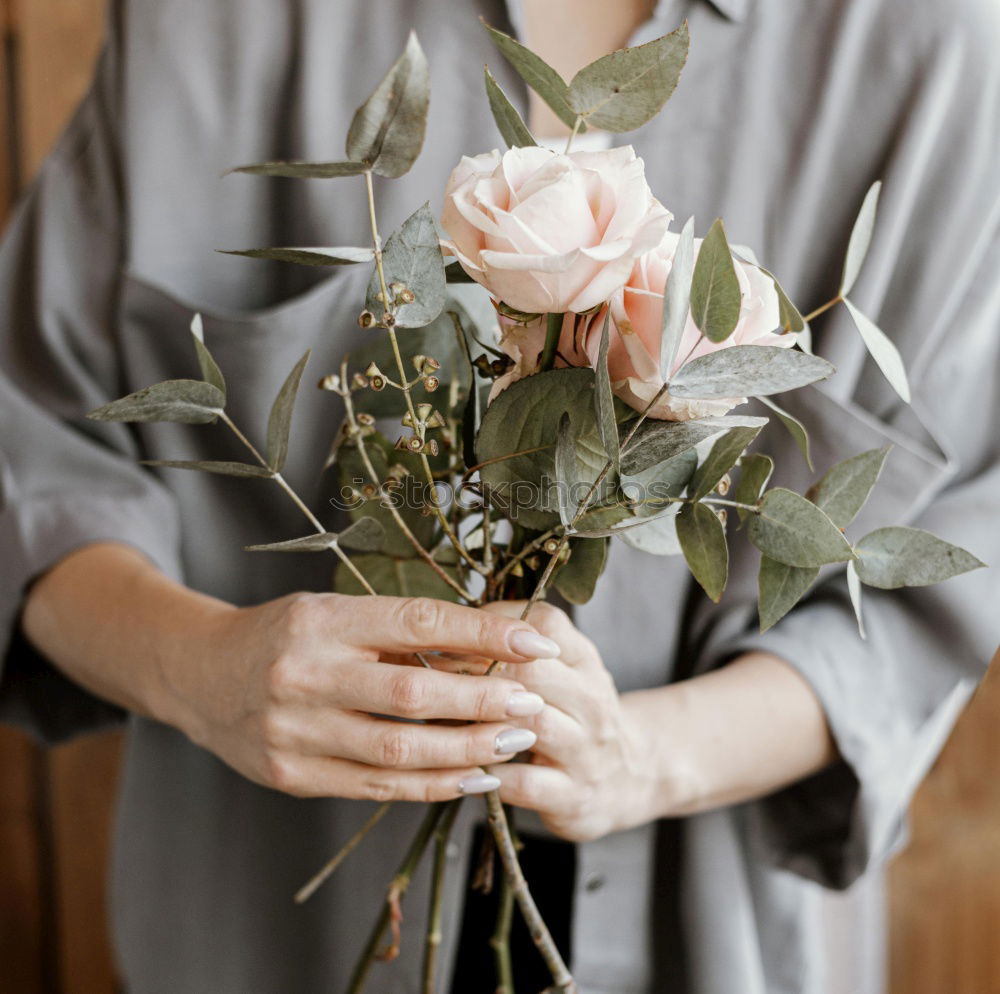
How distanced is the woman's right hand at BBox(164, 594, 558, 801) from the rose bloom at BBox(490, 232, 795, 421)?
0.13m

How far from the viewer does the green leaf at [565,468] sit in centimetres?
38

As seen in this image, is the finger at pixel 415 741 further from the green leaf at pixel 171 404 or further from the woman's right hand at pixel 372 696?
the green leaf at pixel 171 404

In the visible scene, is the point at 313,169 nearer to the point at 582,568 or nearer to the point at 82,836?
the point at 582,568

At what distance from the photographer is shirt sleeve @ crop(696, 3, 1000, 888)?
2.10 feet

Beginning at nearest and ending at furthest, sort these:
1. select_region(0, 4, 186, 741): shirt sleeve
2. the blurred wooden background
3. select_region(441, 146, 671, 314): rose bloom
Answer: select_region(441, 146, 671, 314): rose bloom < select_region(0, 4, 186, 741): shirt sleeve < the blurred wooden background

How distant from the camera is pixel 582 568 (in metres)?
0.46

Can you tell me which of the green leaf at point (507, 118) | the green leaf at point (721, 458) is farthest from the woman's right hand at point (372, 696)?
the green leaf at point (507, 118)

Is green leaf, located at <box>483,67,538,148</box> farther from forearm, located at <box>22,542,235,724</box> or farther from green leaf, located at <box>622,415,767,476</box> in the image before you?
forearm, located at <box>22,542,235,724</box>

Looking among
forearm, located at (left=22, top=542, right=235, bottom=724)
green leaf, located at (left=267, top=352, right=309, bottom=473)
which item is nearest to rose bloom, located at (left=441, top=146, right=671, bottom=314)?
green leaf, located at (left=267, top=352, right=309, bottom=473)

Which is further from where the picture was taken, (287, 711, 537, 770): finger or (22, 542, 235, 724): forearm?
(22, 542, 235, 724): forearm

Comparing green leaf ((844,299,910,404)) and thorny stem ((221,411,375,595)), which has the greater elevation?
green leaf ((844,299,910,404))

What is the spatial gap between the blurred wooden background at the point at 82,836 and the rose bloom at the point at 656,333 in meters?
0.79

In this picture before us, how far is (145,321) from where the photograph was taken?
0.75m

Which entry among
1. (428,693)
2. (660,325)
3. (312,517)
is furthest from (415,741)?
(660,325)
